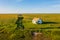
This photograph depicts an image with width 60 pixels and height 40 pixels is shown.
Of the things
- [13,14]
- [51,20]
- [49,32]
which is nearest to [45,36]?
[49,32]

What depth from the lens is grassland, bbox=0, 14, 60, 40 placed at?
11.6ft

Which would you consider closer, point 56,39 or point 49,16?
point 56,39

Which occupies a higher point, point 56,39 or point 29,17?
point 29,17

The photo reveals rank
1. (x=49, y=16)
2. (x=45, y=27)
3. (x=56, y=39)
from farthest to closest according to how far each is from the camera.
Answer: (x=49, y=16) < (x=45, y=27) < (x=56, y=39)

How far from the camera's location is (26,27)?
12.1 ft

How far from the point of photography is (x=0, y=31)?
11.9 ft

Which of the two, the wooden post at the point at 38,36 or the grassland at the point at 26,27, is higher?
the grassland at the point at 26,27

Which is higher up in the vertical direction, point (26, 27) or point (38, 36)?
point (26, 27)

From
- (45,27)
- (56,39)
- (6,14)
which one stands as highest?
(6,14)

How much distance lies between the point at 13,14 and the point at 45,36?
Answer: 92 centimetres

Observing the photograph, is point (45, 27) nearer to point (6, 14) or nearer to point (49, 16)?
point (49, 16)

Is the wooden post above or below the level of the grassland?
below

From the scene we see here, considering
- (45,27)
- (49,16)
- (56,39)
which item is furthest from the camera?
(49,16)

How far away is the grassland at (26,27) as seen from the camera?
3.54 m
